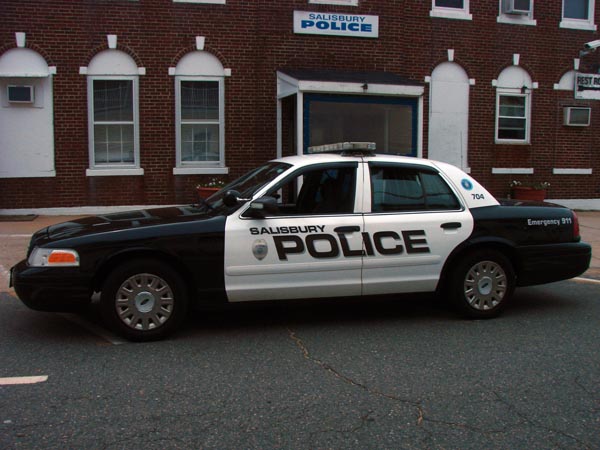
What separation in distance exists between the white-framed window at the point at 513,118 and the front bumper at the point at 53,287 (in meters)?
12.2

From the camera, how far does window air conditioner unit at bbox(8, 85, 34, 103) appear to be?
12.4m

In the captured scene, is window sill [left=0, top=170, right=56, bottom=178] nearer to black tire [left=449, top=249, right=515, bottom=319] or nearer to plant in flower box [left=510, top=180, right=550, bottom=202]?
black tire [left=449, top=249, right=515, bottom=319]

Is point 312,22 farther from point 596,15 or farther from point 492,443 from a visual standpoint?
point 492,443

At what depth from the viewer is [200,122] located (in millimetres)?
13305

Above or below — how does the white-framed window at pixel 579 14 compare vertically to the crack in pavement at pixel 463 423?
above

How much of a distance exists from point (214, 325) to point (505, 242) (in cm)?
291

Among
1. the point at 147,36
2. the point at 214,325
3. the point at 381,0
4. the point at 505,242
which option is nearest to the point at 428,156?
the point at 381,0

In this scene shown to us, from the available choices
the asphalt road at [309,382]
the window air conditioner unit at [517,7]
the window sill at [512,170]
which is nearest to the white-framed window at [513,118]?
the window sill at [512,170]

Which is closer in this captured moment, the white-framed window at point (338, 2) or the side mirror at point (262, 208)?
the side mirror at point (262, 208)

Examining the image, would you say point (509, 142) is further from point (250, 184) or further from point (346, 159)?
point (250, 184)

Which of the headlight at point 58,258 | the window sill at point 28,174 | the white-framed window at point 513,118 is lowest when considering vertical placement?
the headlight at point 58,258

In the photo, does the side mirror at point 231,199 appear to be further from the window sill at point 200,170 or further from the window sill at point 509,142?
the window sill at point 509,142

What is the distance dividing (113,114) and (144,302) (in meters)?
8.52

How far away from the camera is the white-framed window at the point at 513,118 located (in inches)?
600
